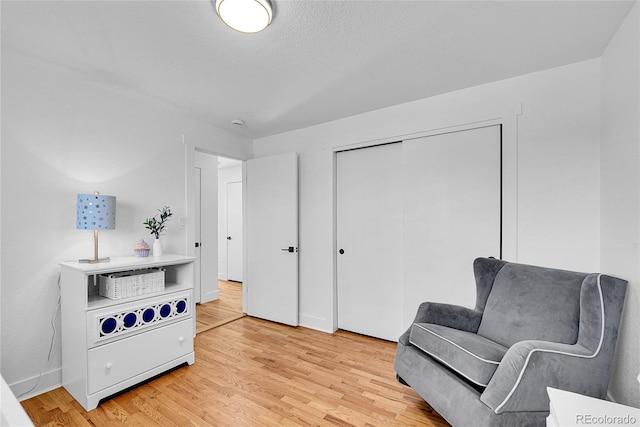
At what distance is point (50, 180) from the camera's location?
205 cm

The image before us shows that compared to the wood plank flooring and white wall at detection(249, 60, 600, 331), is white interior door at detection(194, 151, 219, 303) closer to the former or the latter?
the wood plank flooring

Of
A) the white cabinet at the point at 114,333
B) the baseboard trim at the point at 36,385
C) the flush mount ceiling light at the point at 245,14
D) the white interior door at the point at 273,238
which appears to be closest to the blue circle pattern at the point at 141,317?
the white cabinet at the point at 114,333

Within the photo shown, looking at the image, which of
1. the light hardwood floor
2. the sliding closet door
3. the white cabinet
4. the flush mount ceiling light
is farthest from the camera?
the sliding closet door

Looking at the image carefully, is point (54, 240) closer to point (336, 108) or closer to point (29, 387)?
point (29, 387)

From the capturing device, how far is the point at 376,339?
2.95 m

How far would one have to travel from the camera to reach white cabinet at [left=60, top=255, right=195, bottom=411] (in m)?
1.85

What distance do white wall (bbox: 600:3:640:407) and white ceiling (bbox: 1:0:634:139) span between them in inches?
7.5

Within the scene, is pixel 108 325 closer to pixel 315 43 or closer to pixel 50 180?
pixel 50 180

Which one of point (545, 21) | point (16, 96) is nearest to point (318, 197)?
point (545, 21)

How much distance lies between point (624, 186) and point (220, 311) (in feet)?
13.3

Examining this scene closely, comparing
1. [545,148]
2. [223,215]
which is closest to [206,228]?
[223,215]

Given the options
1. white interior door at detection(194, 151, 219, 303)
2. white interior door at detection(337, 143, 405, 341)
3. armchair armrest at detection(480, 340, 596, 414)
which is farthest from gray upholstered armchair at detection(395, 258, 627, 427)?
white interior door at detection(194, 151, 219, 303)

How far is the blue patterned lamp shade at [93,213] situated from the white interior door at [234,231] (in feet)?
11.5

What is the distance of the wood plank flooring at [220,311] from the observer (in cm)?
335
